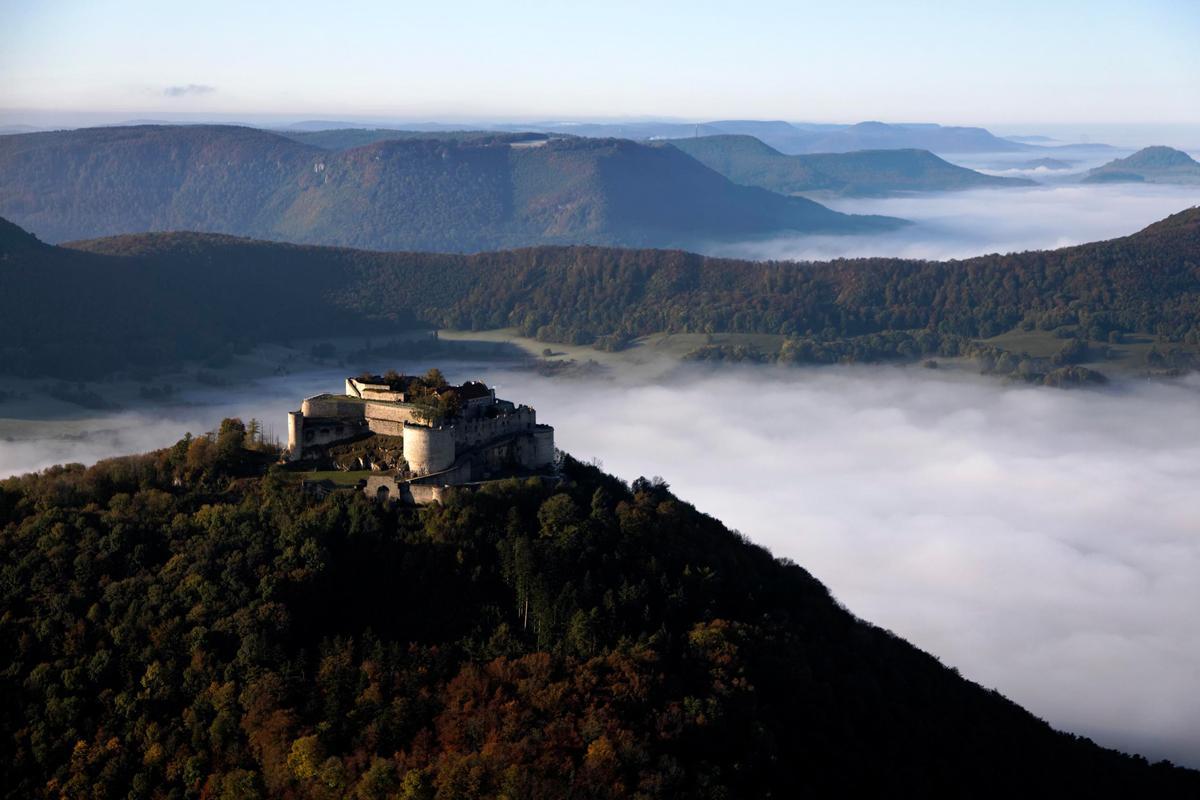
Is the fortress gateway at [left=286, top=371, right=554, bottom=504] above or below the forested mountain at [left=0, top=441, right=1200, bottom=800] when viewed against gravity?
above

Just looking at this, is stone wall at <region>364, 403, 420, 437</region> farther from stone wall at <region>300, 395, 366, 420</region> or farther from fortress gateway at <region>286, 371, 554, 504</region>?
stone wall at <region>300, 395, 366, 420</region>

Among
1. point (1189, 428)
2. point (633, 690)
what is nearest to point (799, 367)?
point (1189, 428)

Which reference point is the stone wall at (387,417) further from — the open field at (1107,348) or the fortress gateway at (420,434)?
the open field at (1107,348)

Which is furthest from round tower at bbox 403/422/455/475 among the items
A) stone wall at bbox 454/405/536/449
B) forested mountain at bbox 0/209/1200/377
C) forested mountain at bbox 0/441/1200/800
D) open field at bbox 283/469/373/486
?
forested mountain at bbox 0/209/1200/377

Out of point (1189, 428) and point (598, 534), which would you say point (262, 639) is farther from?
point (1189, 428)

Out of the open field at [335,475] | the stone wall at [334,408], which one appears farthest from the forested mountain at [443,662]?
the stone wall at [334,408]
